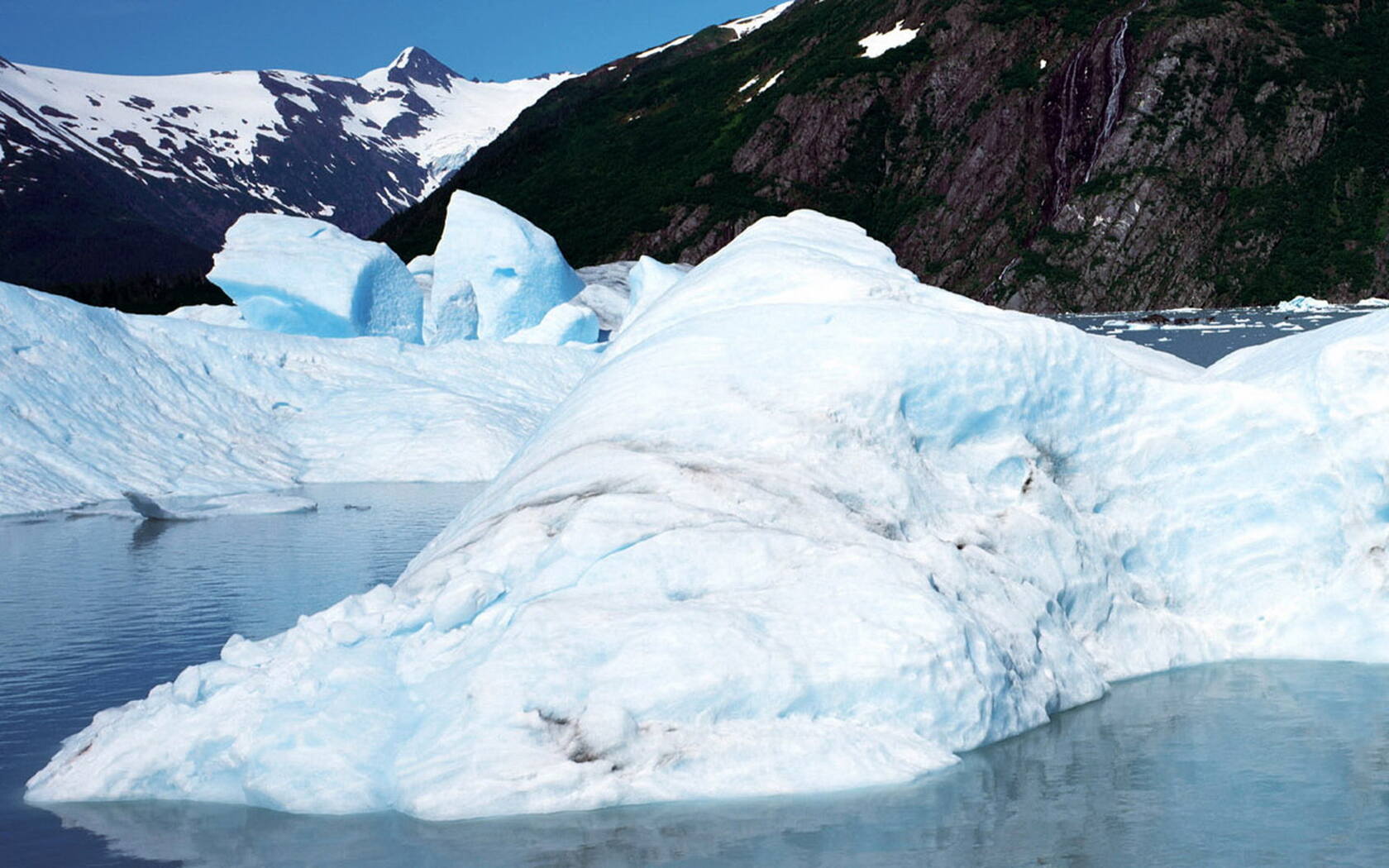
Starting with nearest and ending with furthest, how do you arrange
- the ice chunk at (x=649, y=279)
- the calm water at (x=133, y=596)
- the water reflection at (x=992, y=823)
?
the water reflection at (x=992, y=823), the calm water at (x=133, y=596), the ice chunk at (x=649, y=279)

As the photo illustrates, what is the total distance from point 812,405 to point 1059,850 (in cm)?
384

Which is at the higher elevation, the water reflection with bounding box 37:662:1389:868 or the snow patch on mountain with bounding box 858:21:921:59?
the snow patch on mountain with bounding box 858:21:921:59

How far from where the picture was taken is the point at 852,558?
7.90 metres

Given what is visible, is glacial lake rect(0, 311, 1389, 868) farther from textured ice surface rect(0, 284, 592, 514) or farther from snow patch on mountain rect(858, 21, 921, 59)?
snow patch on mountain rect(858, 21, 921, 59)

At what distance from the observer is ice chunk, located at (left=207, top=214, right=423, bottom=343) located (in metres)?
30.2

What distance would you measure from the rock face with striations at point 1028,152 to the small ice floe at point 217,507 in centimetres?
6918

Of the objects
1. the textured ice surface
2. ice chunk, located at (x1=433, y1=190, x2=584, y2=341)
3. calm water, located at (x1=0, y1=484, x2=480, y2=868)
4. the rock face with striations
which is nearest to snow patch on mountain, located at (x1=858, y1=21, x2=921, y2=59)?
the rock face with striations

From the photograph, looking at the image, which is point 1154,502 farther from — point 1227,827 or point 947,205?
point 947,205

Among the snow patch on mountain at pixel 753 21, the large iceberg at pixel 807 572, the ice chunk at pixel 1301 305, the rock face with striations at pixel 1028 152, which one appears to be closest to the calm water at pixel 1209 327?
the ice chunk at pixel 1301 305

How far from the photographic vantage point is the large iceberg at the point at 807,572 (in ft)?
22.9

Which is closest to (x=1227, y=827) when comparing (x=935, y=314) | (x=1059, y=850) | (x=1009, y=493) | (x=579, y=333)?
(x=1059, y=850)

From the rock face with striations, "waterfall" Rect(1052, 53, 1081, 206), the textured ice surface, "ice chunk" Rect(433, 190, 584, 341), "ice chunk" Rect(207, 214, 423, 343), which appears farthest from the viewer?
"waterfall" Rect(1052, 53, 1081, 206)

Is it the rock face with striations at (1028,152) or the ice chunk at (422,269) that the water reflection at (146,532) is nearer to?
the ice chunk at (422,269)

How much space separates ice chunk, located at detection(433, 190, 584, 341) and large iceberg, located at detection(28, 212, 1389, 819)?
2395 cm
